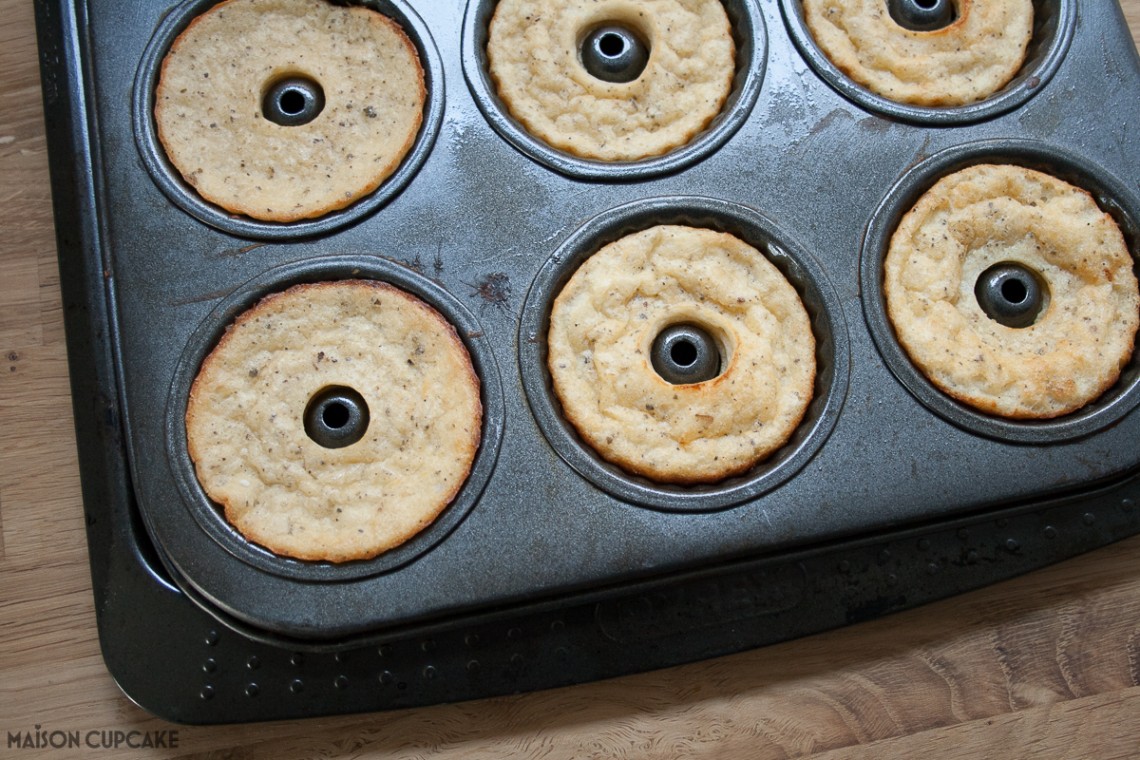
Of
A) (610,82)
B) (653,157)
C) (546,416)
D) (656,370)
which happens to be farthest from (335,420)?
(610,82)

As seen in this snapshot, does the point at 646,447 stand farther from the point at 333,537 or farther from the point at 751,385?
the point at 333,537

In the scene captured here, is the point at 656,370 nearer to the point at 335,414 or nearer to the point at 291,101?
the point at 335,414

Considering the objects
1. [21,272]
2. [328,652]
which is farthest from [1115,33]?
[21,272]

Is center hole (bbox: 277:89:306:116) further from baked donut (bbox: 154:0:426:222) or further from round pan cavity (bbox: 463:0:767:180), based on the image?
round pan cavity (bbox: 463:0:767:180)

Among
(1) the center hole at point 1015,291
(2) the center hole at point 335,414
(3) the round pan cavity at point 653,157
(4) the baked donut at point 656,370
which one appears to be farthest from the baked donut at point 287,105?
(1) the center hole at point 1015,291

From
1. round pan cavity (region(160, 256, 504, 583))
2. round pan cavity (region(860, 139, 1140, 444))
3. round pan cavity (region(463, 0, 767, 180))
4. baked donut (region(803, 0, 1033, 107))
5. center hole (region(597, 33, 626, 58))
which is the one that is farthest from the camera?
center hole (region(597, 33, 626, 58))

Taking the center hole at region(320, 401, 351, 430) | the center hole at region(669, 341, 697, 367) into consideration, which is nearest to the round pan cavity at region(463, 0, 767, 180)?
the center hole at region(669, 341, 697, 367)
